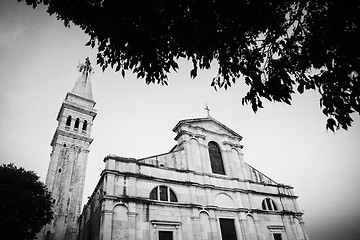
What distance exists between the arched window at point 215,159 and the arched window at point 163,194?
498cm

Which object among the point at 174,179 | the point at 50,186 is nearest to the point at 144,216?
the point at 174,179

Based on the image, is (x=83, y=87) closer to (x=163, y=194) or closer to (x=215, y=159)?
(x=215, y=159)

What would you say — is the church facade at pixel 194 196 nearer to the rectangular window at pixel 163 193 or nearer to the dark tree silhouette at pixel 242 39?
the rectangular window at pixel 163 193

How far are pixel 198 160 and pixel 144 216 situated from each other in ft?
21.7

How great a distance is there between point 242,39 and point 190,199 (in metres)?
13.5

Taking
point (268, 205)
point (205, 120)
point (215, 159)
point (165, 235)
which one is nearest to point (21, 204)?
point (165, 235)

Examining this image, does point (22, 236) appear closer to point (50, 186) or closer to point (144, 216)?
point (50, 186)

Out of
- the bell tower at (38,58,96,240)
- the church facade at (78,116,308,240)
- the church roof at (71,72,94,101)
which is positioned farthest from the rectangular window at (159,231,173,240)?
the church roof at (71,72,94,101)

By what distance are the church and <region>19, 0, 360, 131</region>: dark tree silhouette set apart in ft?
35.0

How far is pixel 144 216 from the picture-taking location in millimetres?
13289

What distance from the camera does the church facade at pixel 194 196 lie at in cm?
1305

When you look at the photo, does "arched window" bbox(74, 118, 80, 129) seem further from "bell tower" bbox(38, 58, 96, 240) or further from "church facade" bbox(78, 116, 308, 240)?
"church facade" bbox(78, 116, 308, 240)

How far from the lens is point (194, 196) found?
51.8ft

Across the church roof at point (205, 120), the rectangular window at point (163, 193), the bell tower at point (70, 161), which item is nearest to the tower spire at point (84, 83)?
the bell tower at point (70, 161)
